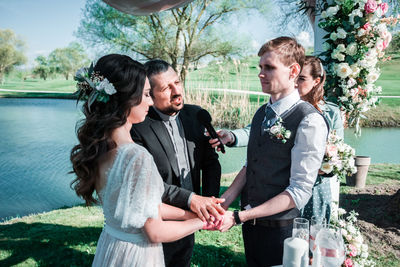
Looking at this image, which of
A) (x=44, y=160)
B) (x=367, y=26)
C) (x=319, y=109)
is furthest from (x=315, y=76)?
(x=44, y=160)

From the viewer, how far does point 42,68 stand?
202ft

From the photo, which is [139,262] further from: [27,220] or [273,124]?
[27,220]

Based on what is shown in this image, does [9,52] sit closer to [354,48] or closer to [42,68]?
[42,68]

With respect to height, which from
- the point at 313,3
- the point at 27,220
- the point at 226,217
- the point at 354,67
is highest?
the point at 313,3

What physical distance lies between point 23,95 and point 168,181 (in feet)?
153

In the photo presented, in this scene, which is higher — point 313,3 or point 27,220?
point 313,3

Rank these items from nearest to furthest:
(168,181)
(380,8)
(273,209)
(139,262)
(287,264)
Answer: (287,264) < (139,262) < (273,209) < (168,181) < (380,8)

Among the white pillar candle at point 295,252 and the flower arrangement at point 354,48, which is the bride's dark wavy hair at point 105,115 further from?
the flower arrangement at point 354,48

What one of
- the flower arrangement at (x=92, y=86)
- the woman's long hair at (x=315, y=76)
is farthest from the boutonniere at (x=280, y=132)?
the woman's long hair at (x=315, y=76)

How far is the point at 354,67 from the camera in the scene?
10.5 feet

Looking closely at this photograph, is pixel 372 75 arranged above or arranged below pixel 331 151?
above

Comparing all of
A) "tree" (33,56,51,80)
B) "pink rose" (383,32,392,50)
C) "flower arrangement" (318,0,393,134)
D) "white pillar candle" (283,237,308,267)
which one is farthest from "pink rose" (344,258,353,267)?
"tree" (33,56,51,80)

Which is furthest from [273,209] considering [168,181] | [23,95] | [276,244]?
[23,95]

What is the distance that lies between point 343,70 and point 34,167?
10060 millimetres
